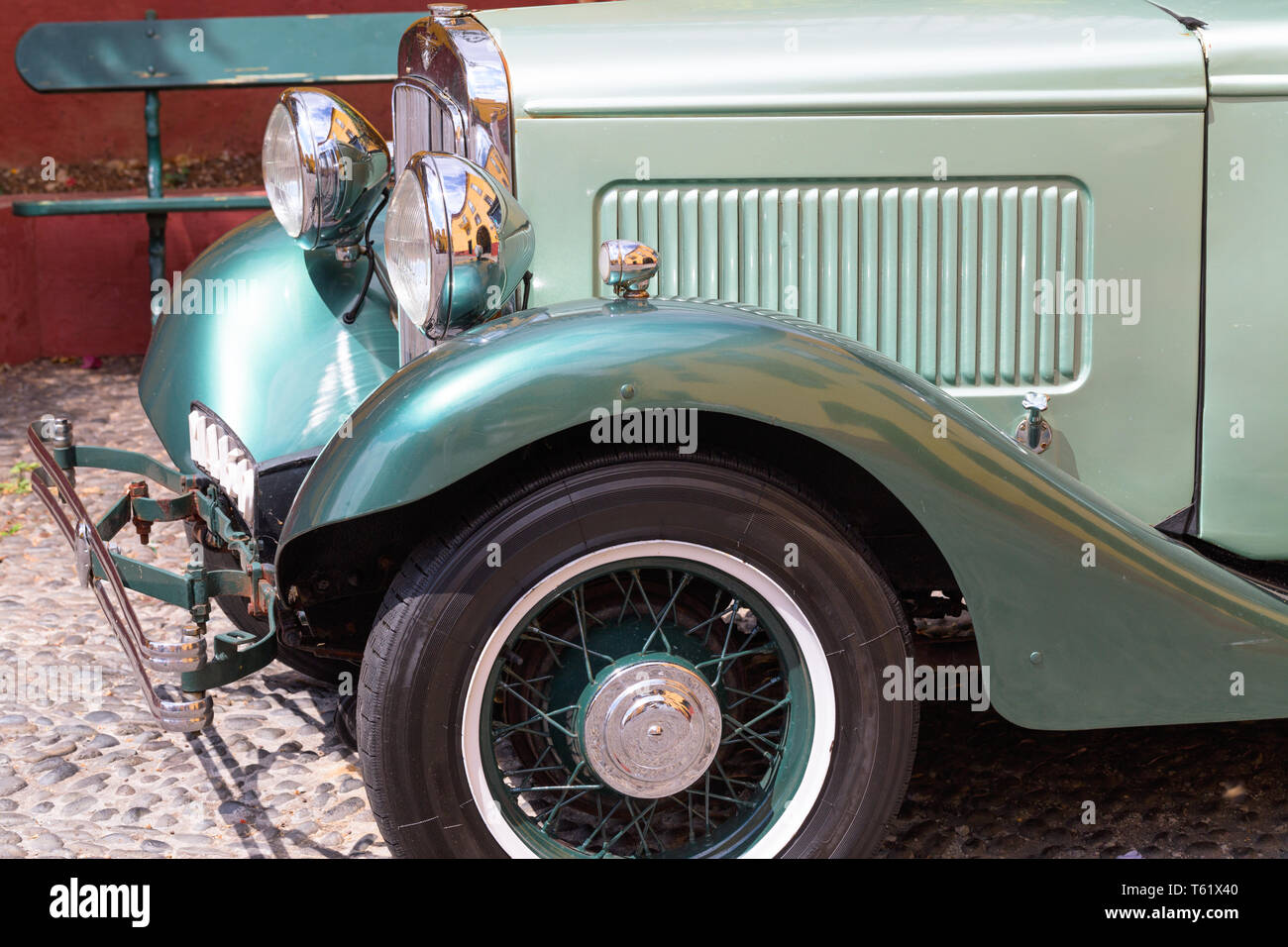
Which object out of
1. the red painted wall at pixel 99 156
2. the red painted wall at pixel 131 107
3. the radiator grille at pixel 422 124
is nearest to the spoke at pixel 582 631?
the radiator grille at pixel 422 124

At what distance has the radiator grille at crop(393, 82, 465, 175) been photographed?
102 inches

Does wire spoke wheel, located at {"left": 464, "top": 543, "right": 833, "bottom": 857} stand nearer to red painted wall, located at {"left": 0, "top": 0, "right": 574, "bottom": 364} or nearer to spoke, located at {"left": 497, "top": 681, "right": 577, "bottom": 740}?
spoke, located at {"left": 497, "top": 681, "right": 577, "bottom": 740}

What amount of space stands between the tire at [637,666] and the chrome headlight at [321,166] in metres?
1.12

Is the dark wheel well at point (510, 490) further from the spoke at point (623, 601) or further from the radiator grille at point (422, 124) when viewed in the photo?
the radiator grille at point (422, 124)

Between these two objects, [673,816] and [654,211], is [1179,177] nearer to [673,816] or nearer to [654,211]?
[654,211]

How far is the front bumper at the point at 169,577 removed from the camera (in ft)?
7.13

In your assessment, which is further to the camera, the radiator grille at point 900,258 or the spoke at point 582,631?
the radiator grille at point 900,258

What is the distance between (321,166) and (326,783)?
127cm

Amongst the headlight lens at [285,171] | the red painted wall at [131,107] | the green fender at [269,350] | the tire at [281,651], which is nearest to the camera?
the green fender at [269,350]

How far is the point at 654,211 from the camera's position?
8.46ft

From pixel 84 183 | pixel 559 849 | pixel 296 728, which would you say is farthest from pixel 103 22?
pixel 559 849

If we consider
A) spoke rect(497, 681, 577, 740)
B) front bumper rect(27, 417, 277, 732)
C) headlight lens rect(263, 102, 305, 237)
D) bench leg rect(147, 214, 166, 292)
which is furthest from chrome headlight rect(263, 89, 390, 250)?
bench leg rect(147, 214, 166, 292)

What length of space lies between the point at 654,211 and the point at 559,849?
1161 millimetres

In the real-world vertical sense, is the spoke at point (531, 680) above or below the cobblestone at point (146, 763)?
above
